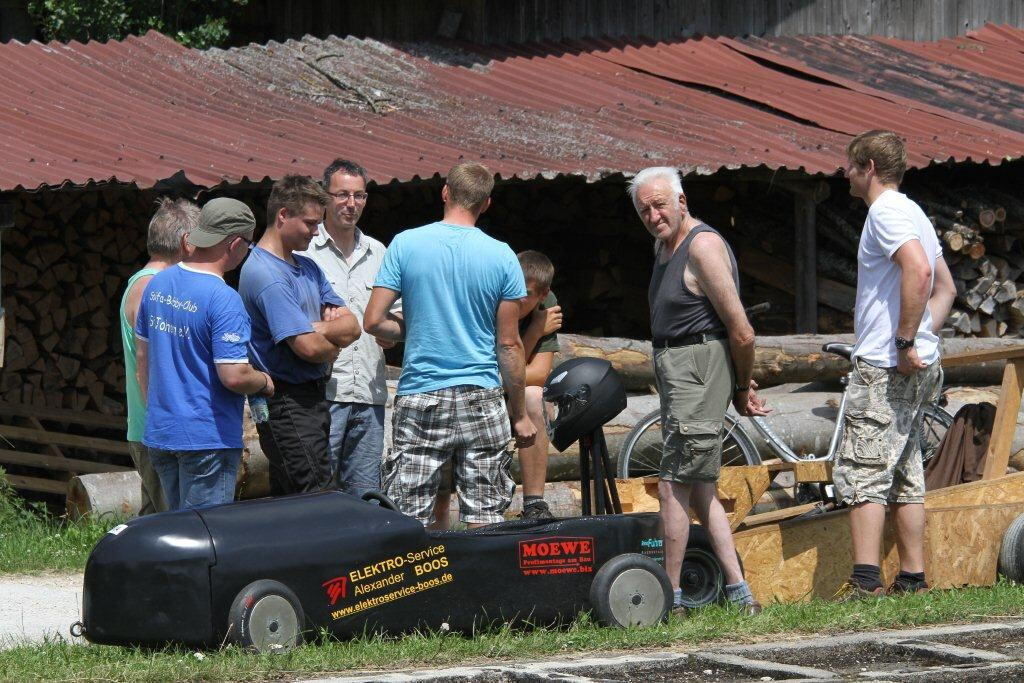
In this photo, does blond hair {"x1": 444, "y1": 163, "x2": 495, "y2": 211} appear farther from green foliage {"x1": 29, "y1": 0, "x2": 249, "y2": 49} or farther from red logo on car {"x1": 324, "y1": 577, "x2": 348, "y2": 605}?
green foliage {"x1": 29, "y1": 0, "x2": 249, "y2": 49}

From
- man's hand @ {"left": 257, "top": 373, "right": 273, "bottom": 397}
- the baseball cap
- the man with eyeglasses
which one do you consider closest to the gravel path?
man's hand @ {"left": 257, "top": 373, "right": 273, "bottom": 397}

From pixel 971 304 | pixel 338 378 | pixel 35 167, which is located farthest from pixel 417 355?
pixel 971 304

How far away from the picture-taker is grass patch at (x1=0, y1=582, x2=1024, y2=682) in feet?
16.0

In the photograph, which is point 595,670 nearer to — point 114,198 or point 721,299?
point 721,299

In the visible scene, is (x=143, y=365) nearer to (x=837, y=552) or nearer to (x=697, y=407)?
(x=697, y=407)

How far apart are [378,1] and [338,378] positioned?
9.37 m

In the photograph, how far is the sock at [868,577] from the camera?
6152mm

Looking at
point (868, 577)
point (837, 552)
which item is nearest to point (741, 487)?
point (837, 552)

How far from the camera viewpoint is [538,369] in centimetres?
760

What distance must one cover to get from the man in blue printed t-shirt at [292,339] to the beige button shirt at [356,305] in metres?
0.26

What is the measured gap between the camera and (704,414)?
5.95m

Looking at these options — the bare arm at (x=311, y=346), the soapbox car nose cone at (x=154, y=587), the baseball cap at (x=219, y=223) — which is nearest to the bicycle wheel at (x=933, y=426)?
the bare arm at (x=311, y=346)

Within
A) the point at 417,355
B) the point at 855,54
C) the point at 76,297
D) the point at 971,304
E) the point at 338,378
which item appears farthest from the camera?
the point at 855,54

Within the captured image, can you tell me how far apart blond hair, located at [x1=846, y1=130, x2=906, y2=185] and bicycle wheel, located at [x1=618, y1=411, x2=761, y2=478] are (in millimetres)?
2975
